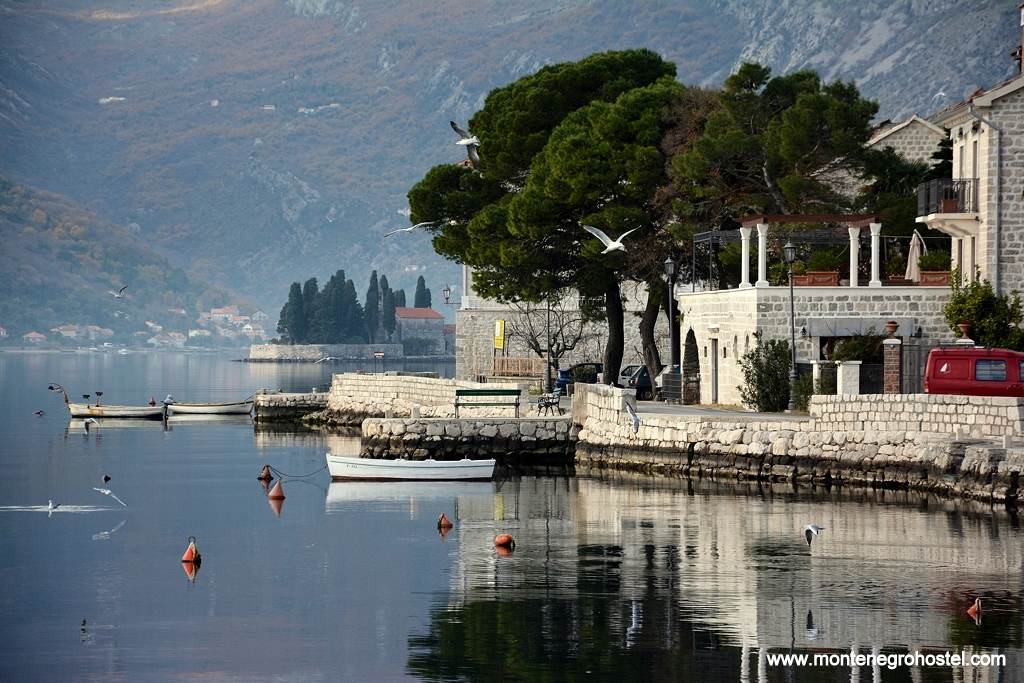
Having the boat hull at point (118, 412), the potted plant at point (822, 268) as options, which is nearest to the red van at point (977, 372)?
the potted plant at point (822, 268)

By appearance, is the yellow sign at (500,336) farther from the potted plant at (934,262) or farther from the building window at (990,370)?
the building window at (990,370)

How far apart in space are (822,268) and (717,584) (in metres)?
23.8

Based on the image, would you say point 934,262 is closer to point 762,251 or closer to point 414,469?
point 762,251

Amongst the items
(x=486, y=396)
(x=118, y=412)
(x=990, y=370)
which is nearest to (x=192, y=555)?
(x=990, y=370)

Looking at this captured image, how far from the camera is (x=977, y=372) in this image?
36.4m

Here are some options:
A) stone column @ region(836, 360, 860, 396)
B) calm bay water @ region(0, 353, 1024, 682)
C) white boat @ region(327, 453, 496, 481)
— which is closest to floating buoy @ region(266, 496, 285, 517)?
calm bay water @ region(0, 353, 1024, 682)

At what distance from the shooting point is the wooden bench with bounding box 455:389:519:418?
162 ft

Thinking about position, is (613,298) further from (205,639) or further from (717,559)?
(205,639)

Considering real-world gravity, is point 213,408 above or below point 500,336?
below

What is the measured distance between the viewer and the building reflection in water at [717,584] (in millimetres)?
21234

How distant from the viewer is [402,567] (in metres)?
28.4

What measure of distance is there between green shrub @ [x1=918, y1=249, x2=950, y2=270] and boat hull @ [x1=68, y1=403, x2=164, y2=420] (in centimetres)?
3602

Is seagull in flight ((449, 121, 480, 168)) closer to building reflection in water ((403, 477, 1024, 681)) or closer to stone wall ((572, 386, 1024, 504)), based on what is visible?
stone wall ((572, 386, 1024, 504))

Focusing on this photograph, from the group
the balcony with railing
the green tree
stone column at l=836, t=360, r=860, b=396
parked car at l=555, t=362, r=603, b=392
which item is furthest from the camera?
parked car at l=555, t=362, r=603, b=392
